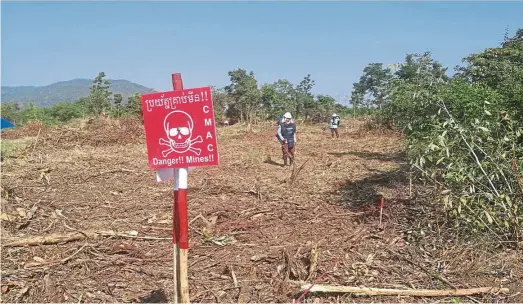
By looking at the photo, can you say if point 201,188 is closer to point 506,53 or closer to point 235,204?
point 235,204

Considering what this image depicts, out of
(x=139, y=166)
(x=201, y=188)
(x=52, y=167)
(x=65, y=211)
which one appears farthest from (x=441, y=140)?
(x=52, y=167)

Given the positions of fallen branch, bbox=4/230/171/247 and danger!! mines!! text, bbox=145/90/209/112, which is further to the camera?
fallen branch, bbox=4/230/171/247

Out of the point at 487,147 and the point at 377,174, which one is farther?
the point at 377,174

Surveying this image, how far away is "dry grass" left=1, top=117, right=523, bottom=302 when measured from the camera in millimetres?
3936

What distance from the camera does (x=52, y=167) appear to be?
1005 cm

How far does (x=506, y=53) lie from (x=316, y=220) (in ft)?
22.8

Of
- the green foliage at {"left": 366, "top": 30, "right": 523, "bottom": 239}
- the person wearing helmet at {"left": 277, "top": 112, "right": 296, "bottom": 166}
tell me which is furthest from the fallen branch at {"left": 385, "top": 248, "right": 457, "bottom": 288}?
the person wearing helmet at {"left": 277, "top": 112, "right": 296, "bottom": 166}

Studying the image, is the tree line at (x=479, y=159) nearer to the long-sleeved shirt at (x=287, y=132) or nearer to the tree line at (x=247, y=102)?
the long-sleeved shirt at (x=287, y=132)

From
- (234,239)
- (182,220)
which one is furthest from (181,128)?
(234,239)

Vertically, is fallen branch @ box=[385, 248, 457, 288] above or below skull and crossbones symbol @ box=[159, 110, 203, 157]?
below

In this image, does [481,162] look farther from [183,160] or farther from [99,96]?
[99,96]

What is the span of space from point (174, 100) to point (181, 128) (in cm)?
19

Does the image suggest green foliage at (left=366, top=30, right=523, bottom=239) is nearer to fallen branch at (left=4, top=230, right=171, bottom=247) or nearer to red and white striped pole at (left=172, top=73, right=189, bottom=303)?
red and white striped pole at (left=172, top=73, right=189, bottom=303)

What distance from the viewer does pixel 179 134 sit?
9.04 ft
